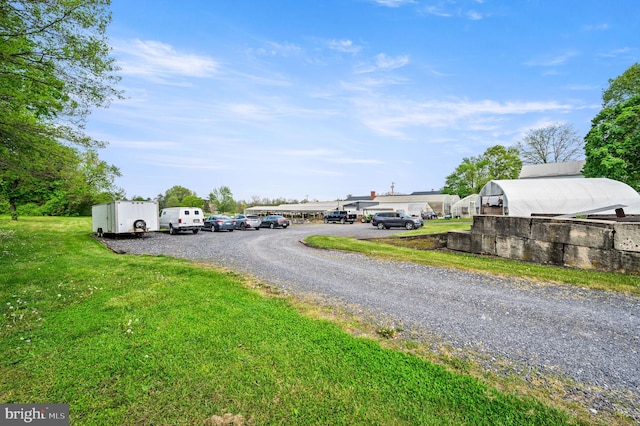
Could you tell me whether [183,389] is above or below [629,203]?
below

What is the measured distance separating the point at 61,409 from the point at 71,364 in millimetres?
891

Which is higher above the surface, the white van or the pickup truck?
the white van

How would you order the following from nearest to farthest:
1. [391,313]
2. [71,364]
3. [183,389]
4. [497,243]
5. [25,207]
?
[183,389] < [71,364] < [391,313] < [497,243] < [25,207]

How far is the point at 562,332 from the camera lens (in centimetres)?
440

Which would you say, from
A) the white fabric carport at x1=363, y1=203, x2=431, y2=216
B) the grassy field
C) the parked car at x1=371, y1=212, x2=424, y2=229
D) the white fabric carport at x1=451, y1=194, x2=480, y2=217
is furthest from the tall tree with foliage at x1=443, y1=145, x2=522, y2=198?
the grassy field

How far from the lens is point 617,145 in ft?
72.1

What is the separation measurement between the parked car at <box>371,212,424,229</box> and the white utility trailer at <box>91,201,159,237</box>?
64.5 feet

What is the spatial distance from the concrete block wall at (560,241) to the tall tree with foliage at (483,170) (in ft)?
161

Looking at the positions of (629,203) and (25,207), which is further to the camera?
(25,207)

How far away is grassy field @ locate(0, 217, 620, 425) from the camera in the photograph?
251 cm

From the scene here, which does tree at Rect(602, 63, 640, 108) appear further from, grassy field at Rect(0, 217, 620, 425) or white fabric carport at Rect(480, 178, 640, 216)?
grassy field at Rect(0, 217, 620, 425)

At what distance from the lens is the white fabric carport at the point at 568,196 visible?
53.4ft

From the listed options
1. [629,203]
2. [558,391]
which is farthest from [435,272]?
[629,203]

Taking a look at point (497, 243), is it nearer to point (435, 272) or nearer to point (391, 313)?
point (435, 272)
